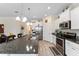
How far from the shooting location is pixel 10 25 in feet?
8.66

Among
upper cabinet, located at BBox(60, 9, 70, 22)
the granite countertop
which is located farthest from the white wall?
upper cabinet, located at BBox(60, 9, 70, 22)

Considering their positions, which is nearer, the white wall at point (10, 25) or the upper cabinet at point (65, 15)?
the white wall at point (10, 25)

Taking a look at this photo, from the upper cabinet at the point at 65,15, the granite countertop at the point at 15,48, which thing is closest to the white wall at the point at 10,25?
the granite countertop at the point at 15,48

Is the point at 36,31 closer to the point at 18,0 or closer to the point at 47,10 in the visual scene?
the point at 47,10

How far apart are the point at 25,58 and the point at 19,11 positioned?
164 cm

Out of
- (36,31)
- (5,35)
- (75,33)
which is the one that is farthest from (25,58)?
(75,33)

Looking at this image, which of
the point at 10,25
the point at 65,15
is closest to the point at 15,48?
the point at 10,25

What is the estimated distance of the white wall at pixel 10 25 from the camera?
2.45 metres

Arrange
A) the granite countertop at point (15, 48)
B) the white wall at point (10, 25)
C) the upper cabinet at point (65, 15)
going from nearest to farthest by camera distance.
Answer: the granite countertop at point (15, 48) < the white wall at point (10, 25) < the upper cabinet at point (65, 15)

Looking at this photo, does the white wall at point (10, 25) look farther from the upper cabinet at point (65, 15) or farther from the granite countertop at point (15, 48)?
the upper cabinet at point (65, 15)

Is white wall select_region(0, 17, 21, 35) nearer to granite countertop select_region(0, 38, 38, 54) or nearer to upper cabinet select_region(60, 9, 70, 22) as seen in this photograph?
granite countertop select_region(0, 38, 38, 54)

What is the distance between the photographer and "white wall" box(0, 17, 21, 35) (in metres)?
2.45

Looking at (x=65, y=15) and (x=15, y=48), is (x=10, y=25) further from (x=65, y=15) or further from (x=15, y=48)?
(x=65, y=15)

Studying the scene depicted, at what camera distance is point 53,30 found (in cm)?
313
